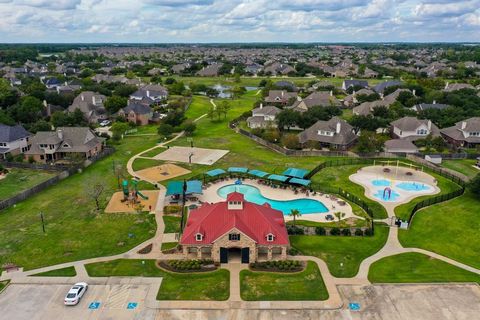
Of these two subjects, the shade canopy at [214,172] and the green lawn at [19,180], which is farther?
the shade canopy at [214,172]

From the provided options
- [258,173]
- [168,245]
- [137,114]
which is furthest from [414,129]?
[137,114]

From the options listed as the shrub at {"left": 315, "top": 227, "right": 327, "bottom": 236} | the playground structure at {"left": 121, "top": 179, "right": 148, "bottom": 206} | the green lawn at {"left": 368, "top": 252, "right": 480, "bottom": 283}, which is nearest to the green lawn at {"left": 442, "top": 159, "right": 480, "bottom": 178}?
the green lawn at {"left": 368, "top": 252, "right": 480, "bottom": 283}

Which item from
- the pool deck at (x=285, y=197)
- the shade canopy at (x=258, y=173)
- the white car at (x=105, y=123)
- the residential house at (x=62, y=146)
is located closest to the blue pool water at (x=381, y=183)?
the pool deck at (x=285, y=197)

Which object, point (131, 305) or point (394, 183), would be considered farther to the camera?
point (394, 183)

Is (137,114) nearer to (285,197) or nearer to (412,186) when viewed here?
(285,197)

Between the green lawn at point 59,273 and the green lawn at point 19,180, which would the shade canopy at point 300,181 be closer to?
the green lawn at point 59,273

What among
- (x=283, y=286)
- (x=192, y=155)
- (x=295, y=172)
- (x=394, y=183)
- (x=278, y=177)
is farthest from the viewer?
(x=192, y=155)

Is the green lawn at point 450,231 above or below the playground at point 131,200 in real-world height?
below

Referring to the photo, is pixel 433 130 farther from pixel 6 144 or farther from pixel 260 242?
pixel 6 144
